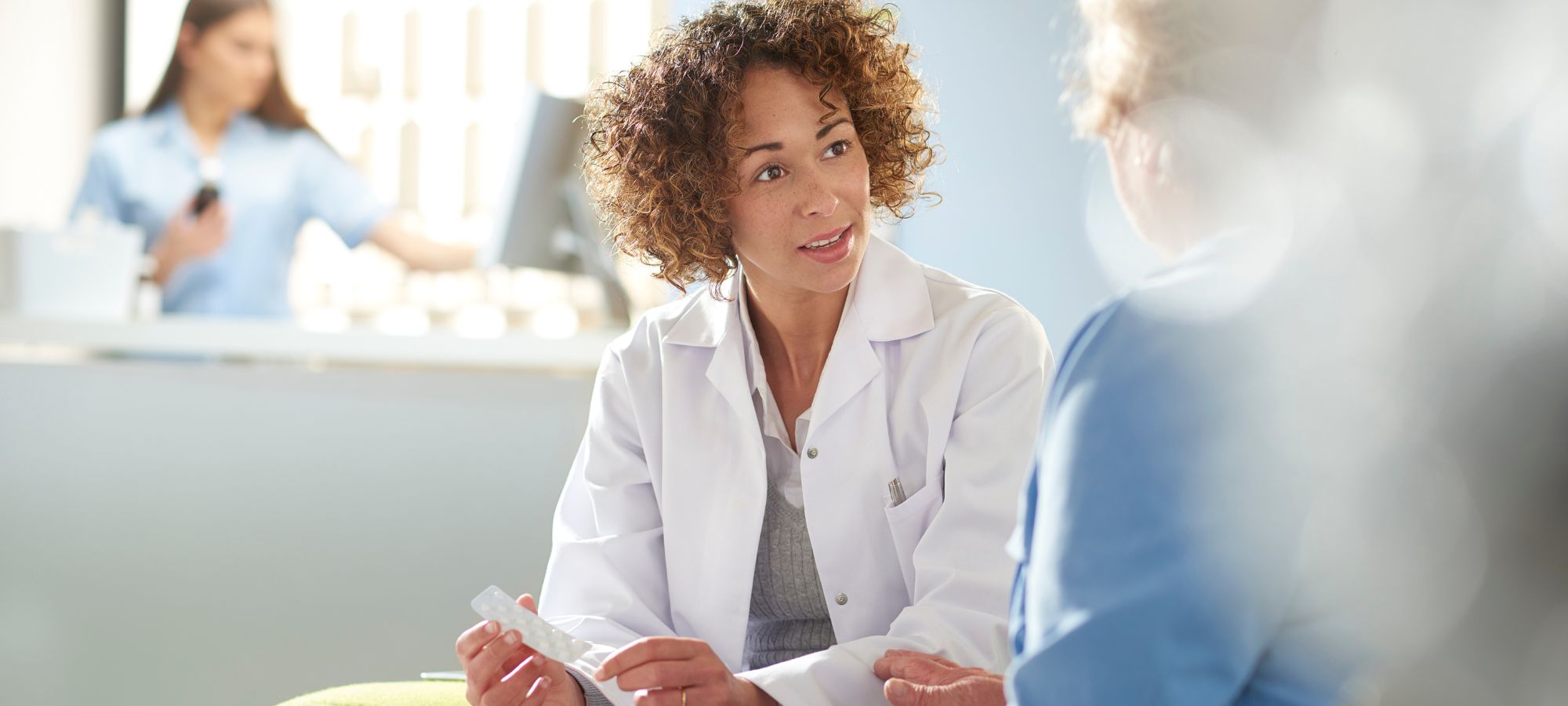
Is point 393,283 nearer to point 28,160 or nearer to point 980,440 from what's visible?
point 28,160

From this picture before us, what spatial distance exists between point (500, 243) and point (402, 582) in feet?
2.04

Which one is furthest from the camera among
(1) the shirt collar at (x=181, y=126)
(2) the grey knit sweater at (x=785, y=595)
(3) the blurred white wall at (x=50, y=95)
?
(3) the blurred white wall at (x=50, y=95)

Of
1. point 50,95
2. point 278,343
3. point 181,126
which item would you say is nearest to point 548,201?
point 278,343

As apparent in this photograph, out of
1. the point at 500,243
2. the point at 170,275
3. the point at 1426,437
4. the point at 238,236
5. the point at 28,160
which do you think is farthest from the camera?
the point at 28,160

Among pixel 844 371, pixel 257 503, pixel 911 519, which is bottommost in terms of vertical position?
pixel 257 503

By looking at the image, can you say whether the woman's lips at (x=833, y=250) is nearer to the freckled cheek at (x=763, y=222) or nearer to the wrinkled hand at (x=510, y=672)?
the freckled cheek at (x=763, y=222)

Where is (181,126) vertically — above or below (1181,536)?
above

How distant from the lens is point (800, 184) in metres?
1.33

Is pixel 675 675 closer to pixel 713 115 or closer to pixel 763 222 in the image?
pixel 763 222

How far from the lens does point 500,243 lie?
2.14 meters

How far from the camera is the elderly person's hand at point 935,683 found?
951mm

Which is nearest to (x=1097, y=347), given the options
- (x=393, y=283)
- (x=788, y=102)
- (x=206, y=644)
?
(x=788, y=102)

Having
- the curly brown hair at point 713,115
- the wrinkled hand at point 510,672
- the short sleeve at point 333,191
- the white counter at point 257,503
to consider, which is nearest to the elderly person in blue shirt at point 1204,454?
the wrinkled hand at point 510,672

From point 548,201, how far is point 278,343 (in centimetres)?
56
